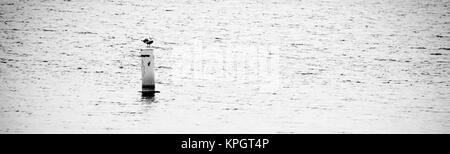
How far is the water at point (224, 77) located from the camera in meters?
12.2

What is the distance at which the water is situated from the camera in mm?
12227

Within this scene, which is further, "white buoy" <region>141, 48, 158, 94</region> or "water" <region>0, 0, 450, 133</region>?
"white buoy" <region>141, 48, 158, 94</region>

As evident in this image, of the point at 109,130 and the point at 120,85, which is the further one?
the point at 120,85

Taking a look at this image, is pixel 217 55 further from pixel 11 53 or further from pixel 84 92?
pixel 84 92

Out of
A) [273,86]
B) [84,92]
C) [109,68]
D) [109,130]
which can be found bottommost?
[109,130]

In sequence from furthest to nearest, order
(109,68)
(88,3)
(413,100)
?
(88,3) < (109,68) < (413,100)

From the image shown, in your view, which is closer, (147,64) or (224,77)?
(147,64)

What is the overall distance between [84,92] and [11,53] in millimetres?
11761

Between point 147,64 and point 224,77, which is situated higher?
point 224,77

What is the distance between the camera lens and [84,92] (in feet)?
52.7

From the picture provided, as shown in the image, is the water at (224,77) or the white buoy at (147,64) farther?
the white buoy at (147,64)

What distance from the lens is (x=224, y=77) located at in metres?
20.8
